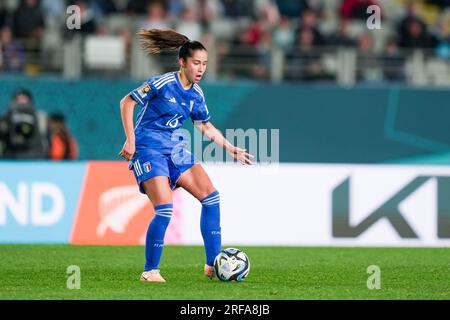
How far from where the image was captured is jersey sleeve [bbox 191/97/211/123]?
10598 millimetres

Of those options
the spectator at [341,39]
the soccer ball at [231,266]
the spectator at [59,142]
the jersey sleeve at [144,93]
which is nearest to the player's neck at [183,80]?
the jersey sleeve at [144,93]

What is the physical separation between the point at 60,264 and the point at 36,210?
9.37ft

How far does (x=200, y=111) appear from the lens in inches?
420

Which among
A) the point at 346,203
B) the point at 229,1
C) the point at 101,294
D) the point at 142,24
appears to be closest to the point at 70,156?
the point at 142,24

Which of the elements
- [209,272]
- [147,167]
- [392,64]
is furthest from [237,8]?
[147,167]

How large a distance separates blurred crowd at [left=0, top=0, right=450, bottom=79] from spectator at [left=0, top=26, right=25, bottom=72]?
0.02 m

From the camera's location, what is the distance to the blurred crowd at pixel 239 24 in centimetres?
1931

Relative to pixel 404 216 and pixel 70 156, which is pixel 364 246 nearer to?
pixel 404 216

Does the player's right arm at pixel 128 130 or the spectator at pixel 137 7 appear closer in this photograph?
the player's right arm at pixel 128 130

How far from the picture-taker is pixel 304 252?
45.9ft

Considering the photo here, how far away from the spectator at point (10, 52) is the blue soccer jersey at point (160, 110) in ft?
29.7

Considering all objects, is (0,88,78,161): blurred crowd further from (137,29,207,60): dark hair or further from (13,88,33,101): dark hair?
(137,29,207,60): dark hair

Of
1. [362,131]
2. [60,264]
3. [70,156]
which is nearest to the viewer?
[60,264]

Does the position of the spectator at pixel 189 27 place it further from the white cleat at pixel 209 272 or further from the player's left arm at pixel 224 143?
the white cleat at pixel 209 272
